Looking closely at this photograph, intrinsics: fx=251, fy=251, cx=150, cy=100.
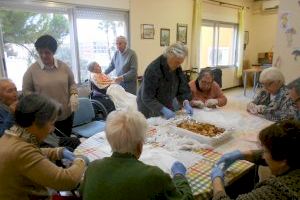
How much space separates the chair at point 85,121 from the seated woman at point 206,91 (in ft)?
3.61

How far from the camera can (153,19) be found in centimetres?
486

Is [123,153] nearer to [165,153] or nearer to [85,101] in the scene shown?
[165,153]

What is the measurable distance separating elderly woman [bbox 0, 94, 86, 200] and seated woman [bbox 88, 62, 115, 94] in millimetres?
2712

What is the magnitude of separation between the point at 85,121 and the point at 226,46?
5.53 metres

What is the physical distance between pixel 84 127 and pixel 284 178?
234 cm

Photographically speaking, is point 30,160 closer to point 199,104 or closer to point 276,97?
point 199,104

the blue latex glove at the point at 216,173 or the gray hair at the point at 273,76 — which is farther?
the gray hair at the point at 273,76

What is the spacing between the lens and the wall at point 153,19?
4547 millimetres

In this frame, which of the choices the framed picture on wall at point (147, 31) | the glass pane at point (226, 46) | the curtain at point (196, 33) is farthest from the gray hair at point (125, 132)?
the glass pane at point (226, 46)

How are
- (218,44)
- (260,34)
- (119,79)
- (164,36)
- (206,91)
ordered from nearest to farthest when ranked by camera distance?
(206,91) < (119,79) < (164,36) < (218,44) < (260,34)

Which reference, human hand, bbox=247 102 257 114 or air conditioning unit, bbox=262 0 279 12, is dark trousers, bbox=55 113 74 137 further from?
air conditioning unit, bbox=262 0 279 12

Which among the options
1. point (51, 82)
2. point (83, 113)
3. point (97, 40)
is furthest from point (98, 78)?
point (51, 82)

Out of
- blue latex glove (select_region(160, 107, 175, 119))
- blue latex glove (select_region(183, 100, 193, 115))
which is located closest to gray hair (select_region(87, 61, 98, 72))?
blue latex glove (select_region(183, 100, 193, 115))

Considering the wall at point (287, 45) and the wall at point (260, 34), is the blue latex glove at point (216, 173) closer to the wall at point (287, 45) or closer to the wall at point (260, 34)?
the wall at point (287, 45)
